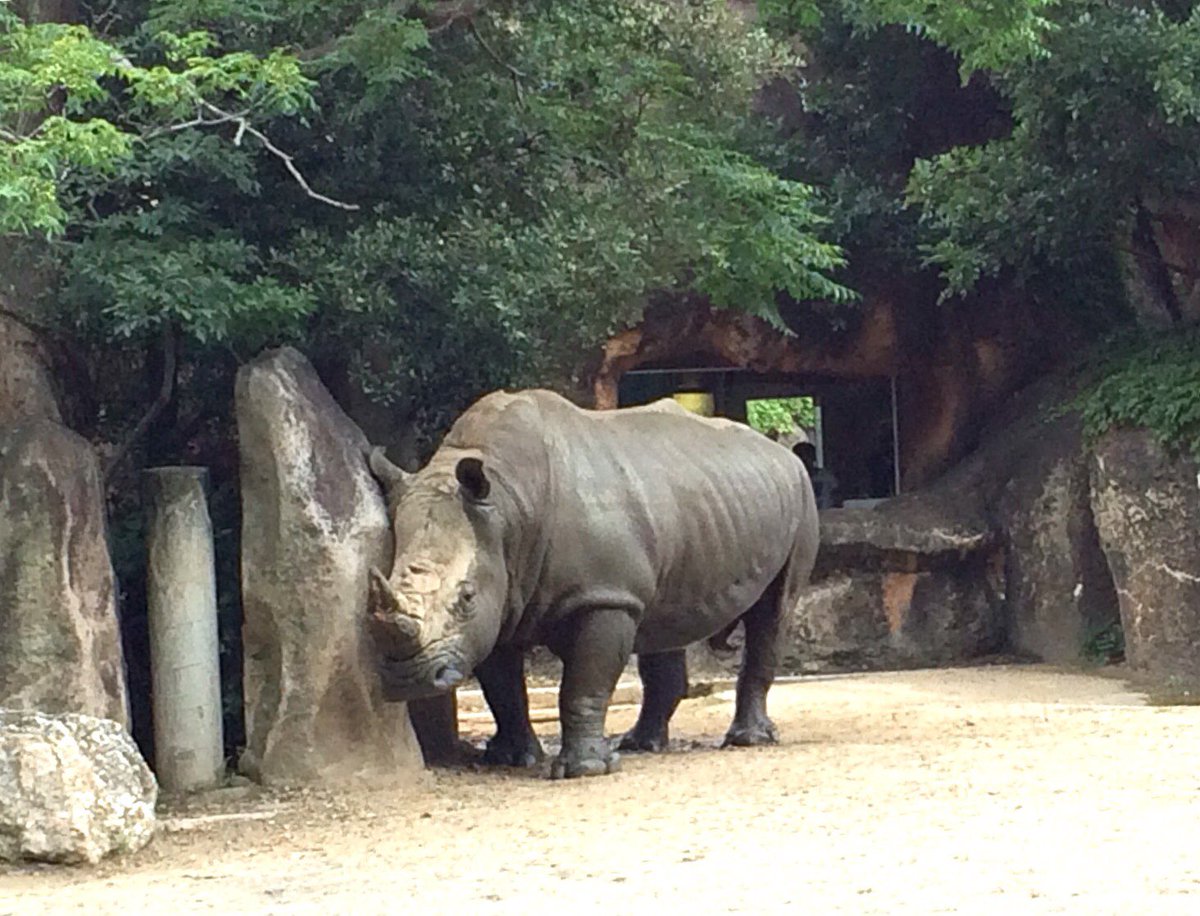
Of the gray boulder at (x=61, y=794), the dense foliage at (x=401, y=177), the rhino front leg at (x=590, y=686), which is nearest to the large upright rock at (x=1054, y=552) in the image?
the dense foliage at (x=401, y=177)

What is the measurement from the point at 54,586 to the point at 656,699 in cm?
352

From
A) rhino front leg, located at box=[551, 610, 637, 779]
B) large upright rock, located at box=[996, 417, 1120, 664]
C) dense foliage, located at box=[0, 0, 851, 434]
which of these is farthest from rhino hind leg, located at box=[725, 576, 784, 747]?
large upright rock, located at box=[996, 417, 1120, 664]

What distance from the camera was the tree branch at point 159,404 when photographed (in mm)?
9711

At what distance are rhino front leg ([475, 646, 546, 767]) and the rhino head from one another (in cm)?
118

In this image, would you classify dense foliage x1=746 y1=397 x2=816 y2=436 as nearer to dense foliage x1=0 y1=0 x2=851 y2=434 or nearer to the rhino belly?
dense foliage x1=0 y1=0 x2=851 y2=434

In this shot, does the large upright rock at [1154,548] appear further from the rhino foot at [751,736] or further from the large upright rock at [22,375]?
the large upright rock at [22,375]

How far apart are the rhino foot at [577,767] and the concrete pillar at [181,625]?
160 centimetres

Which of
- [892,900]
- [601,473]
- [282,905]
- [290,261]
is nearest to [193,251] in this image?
[290,261]

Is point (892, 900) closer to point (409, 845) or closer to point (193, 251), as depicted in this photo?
point (409, 845)

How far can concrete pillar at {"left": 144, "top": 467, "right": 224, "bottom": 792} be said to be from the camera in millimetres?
8961

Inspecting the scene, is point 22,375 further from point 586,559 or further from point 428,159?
point 586,559

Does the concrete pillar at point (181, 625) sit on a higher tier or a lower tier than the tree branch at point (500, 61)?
lower

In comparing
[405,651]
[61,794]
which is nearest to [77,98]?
[405,651]

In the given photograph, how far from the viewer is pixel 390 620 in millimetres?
8016
